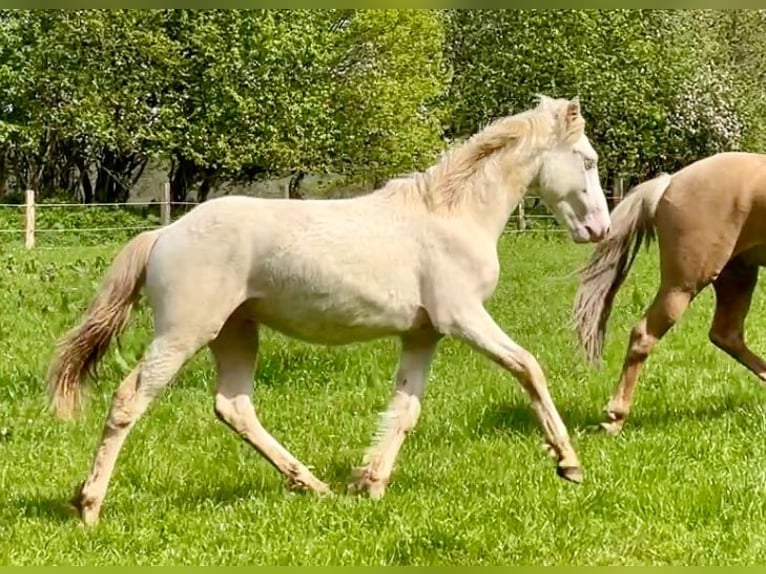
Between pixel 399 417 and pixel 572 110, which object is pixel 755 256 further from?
pixel 399 417

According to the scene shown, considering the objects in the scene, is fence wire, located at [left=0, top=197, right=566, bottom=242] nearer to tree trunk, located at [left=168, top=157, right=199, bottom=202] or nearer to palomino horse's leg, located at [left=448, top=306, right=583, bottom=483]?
tree trunk, located at [left=168, top=157, right=199, bottom=202]

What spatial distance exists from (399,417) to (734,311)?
325 cm

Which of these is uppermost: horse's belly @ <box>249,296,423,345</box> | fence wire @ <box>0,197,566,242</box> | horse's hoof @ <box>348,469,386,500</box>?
horse's belly @ <box>249,296,423,345</box>

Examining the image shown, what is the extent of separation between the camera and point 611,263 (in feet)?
23.6

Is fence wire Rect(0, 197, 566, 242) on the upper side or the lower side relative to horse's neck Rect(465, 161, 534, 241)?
lower

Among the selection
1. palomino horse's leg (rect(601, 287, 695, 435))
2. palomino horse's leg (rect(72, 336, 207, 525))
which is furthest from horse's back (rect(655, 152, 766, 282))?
palomino horse's leg (rect(72, 336, 207, 525))

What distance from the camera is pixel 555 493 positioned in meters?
4.83

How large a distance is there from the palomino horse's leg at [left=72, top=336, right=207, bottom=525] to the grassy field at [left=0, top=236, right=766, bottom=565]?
0.19 meters

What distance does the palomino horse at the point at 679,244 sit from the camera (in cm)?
663

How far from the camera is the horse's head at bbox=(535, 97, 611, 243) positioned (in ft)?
17.3

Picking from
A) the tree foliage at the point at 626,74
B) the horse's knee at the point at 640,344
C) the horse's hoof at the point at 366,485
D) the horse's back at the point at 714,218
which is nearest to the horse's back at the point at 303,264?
the horse's hoof at the point at 366,485

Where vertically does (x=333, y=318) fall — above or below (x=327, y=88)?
above

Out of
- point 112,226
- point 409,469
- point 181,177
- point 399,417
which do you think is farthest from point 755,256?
point 181,177

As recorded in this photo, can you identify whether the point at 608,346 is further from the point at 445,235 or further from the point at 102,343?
the point at 102,343
